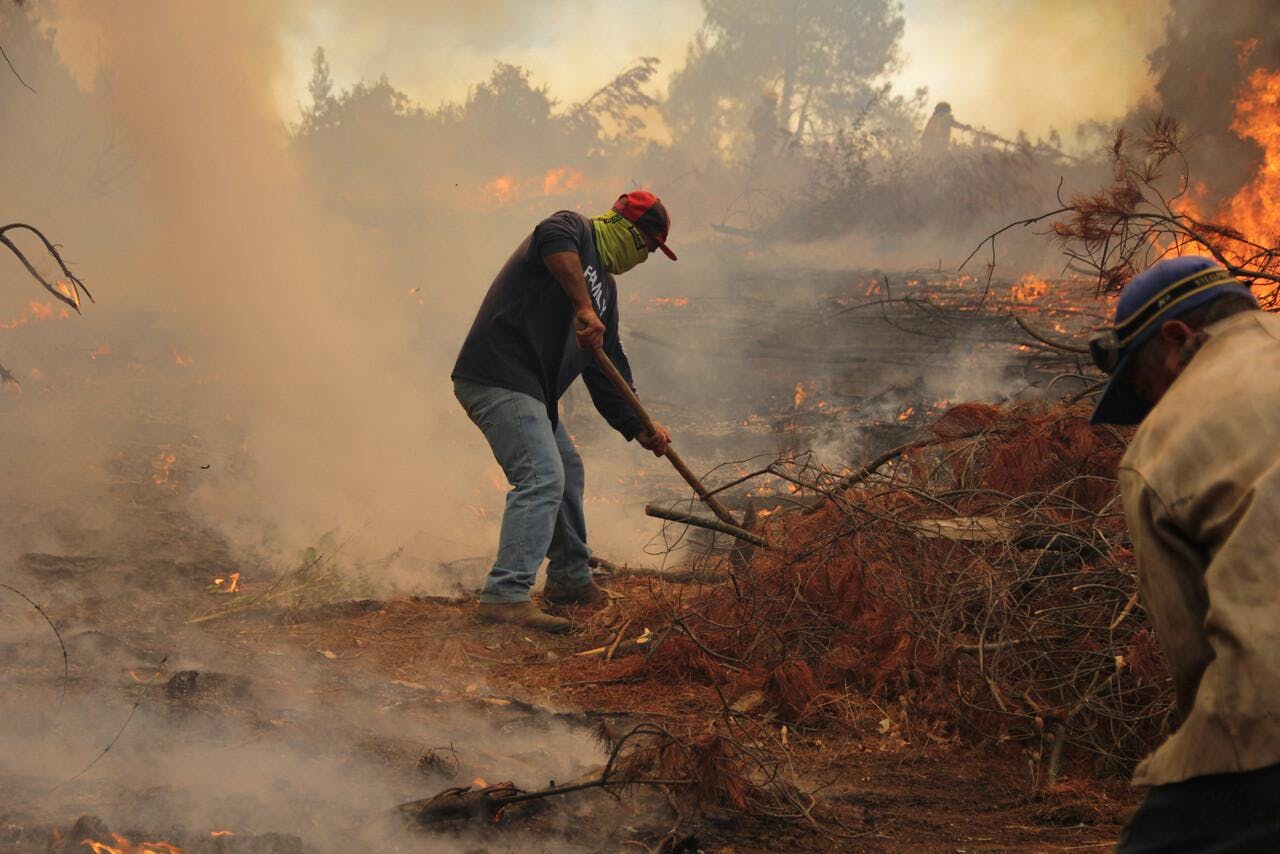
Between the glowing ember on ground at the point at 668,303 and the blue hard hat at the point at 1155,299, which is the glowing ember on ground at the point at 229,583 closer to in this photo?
the blue hard hat at the point at 1155,299

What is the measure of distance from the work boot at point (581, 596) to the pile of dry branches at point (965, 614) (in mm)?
484

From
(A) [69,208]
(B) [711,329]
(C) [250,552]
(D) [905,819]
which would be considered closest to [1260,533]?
(D) [905,819]

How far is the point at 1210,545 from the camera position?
59.2 inches

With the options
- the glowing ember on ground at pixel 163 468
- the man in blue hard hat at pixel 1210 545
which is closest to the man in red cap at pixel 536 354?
the man in blue hard hat at pixel 1210 545

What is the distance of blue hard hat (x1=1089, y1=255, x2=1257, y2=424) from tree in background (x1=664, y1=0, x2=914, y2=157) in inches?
750

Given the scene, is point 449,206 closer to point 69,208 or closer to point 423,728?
point 69,208

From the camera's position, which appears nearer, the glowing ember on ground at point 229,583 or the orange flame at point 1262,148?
the glowing ember on ground at point 229,583

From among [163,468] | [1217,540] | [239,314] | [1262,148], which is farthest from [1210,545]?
[1262,148]

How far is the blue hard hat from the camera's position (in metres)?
1.65

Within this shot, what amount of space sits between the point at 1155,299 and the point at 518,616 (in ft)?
11.2

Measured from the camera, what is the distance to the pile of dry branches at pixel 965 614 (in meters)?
3.37

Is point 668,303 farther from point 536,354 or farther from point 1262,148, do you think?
point 536,354

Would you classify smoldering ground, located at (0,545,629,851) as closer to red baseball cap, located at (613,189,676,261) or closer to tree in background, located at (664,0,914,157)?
red baseball cap, located at (613,189,676,261)

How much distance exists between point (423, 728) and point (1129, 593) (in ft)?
8.27
